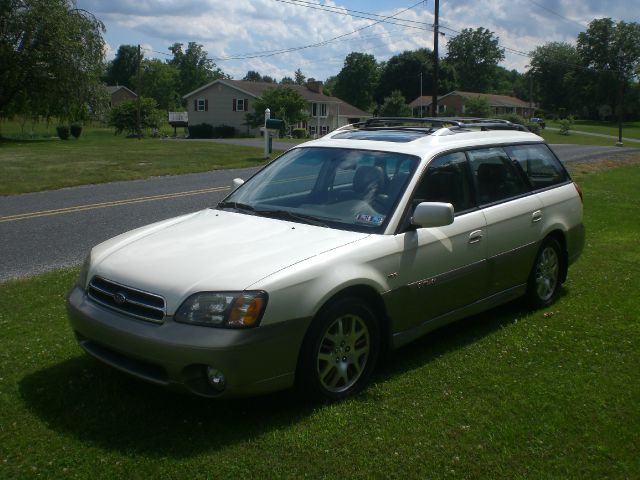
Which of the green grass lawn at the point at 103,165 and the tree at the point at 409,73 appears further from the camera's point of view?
the tree at the point at 409,73

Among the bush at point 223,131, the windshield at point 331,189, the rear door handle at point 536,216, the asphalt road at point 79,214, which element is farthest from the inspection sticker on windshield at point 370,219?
the bush at point 223,131

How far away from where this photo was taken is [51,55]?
3766 cm

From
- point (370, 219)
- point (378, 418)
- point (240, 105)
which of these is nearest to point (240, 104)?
point (240, 105)

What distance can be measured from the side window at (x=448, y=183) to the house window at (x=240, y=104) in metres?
68.4

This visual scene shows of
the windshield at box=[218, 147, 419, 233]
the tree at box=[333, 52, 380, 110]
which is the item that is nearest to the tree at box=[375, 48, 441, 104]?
the tree at box=[333, 52, 380, 110]

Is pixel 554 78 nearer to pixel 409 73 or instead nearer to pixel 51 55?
pixel 409 73

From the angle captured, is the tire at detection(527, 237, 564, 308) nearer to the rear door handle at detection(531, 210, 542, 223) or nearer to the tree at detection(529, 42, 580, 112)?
the rear door handle at detection(531, 210, 542, 223)

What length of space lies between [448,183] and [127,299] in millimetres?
2598

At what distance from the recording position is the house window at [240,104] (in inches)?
2847

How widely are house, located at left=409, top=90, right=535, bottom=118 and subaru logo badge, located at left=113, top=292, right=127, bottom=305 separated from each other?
7897cm

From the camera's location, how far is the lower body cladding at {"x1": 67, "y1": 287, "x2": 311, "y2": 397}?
3.68 m

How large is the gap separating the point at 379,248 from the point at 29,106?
40.9m

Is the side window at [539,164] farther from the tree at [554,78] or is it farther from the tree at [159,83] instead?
the tree at [554,78]

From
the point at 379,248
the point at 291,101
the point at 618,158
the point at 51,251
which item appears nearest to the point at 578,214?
the point at 379,248
